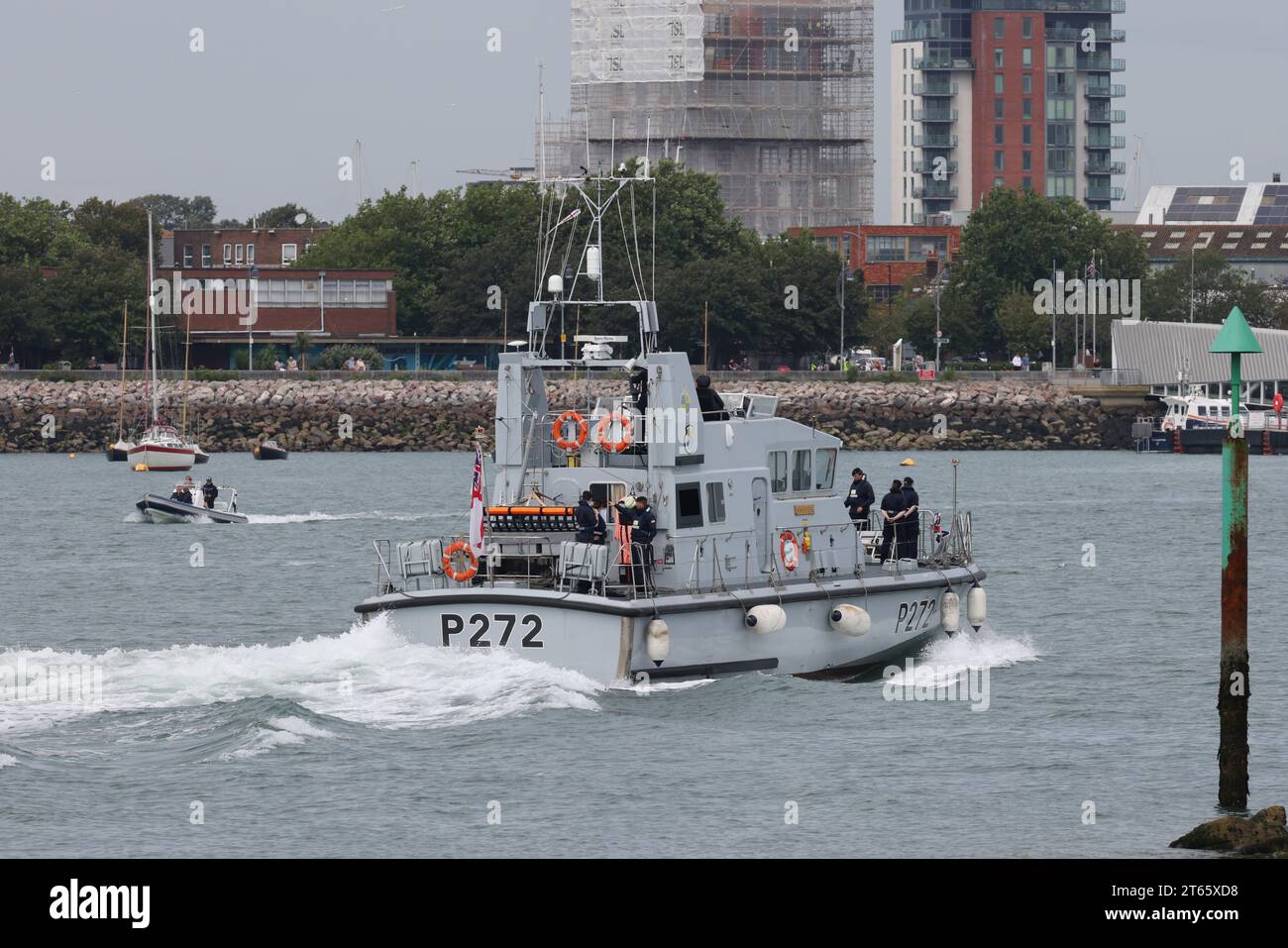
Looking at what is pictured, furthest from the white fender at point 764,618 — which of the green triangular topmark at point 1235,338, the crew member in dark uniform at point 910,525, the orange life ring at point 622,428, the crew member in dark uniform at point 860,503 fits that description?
the green triangular topmark at point 1235,338

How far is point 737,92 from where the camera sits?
154 meters

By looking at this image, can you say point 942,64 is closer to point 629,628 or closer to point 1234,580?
point 629,628

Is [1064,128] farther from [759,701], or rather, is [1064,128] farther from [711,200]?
[759,701]

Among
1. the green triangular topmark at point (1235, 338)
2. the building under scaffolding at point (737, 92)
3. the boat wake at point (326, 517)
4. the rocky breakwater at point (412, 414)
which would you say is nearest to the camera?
the green triangular topmark at point (1235, 338)

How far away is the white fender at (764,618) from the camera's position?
25984mm

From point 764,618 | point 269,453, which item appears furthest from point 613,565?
point 269,453

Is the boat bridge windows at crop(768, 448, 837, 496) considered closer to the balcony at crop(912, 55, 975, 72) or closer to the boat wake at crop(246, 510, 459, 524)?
the boat wake at crop(246, 510, 459, 524)

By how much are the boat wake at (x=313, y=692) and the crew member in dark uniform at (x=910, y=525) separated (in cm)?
652

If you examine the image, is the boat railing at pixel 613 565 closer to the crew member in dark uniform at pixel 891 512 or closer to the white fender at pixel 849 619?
the white fender at pixel 849 619

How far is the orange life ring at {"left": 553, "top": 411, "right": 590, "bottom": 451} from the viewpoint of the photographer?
26688 millimetres

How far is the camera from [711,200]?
13438 centimetres

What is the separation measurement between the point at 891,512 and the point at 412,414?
7954 cm

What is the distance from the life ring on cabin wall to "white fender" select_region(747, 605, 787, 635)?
4.57 ft

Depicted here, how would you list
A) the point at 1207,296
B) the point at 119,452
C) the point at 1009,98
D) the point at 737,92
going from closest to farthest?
the point at 119,452 < the point at 1207,296 < the point at 737,92 < the point at 1009,98
